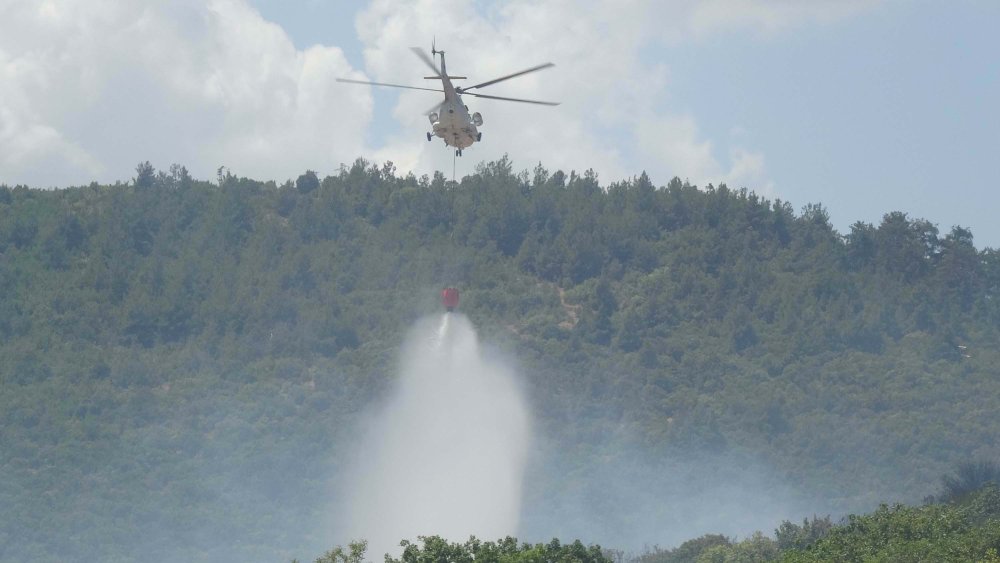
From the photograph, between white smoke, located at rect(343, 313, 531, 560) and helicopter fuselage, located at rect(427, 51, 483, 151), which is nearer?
helicopter fuselage, located at rect(427, 51, 483, 151)

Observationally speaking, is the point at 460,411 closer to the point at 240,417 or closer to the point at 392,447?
the point at 392,447

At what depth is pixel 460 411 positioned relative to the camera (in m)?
179

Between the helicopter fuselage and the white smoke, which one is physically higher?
the white smoke

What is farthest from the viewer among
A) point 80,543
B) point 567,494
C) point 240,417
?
point 240,417

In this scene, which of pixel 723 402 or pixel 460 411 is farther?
pixel 723 402

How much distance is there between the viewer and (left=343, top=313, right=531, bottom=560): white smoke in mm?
163125

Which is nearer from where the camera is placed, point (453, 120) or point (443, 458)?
point (453, 120)

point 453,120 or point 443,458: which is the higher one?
point 443,458

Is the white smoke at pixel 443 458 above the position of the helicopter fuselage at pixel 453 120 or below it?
above

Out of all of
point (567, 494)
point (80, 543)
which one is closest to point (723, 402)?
point (567, 494)

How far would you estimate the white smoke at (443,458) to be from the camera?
535 ft

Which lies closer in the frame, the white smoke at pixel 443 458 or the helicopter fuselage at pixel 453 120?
the helicopter fuselage at pixel 453 120

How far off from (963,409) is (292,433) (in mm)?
64293

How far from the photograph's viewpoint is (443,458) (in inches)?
6841
